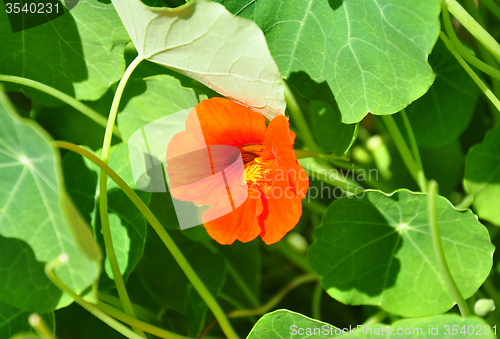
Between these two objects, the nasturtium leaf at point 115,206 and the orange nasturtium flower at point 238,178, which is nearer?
the orange nasturtium flower at point 238,178

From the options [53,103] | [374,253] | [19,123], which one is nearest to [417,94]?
[374,253]

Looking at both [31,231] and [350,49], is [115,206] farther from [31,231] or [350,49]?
[350,49]

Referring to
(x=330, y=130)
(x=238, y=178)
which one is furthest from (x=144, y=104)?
(x=330, y=130)

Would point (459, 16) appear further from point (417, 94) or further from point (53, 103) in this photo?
point (53, 103)

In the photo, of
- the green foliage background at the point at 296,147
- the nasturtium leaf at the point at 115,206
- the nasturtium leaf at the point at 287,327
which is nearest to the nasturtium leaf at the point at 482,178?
the green foliage background at the point at 296,147

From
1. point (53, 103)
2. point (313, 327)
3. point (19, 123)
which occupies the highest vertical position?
point (19, 123)

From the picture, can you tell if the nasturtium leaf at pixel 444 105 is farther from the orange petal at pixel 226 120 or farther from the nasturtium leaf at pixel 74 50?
the nasturtium leaf at pixel 74 50
